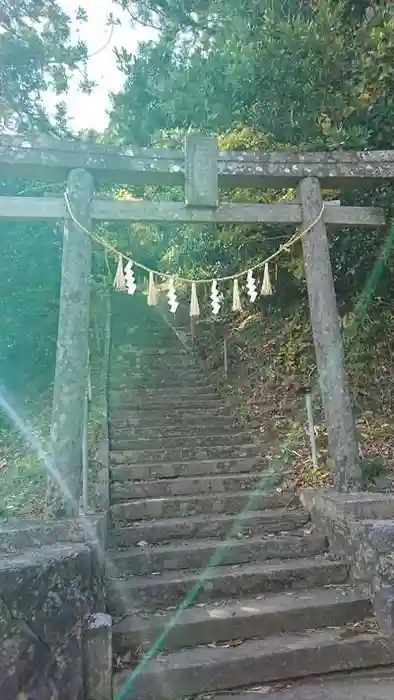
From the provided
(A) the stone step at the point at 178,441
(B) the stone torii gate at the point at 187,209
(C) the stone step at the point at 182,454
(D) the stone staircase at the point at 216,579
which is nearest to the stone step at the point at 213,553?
(D) the stone staircase at the point at 216,579

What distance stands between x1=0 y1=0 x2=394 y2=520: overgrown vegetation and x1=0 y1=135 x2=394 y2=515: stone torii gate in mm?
802

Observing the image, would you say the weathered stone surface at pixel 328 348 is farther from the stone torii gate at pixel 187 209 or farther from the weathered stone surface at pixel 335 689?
the weathered stone surface at pixel 335 689

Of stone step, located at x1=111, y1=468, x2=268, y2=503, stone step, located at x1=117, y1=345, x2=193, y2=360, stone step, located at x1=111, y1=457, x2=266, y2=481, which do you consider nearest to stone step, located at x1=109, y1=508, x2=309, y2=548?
stone step, located at x1=111, y1=468, x2=268, y2=503

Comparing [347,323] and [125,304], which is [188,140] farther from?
[125,304]

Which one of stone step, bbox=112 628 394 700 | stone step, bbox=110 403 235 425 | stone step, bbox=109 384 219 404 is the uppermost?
stone step, bbox=109 384 219 404

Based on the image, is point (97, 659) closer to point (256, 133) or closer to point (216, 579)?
point (216, 579)

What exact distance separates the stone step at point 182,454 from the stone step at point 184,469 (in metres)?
0.22

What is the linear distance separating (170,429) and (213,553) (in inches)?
114

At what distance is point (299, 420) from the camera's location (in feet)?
23.5

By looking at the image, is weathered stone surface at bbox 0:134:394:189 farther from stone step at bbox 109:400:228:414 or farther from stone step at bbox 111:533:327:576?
stone step at bbox 109:400:228:414

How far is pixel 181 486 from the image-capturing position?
5.66m

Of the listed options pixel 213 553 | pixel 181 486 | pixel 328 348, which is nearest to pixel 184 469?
pixel 181 486

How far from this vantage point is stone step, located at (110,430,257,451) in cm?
671

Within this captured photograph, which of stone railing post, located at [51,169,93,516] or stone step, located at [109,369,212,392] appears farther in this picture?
stone step, located at [109,369,212,392]
